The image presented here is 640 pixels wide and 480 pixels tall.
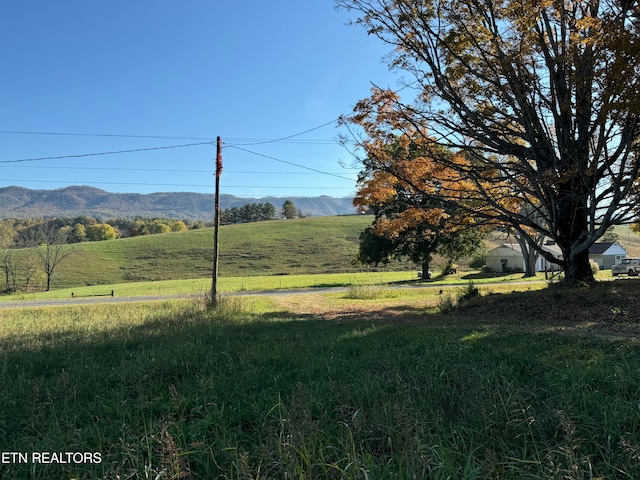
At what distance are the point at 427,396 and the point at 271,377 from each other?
6.70ft

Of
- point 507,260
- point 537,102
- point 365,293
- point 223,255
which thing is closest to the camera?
point 537,102

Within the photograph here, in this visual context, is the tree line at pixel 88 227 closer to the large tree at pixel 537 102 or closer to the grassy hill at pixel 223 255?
the grassy hill at pixel 223 255

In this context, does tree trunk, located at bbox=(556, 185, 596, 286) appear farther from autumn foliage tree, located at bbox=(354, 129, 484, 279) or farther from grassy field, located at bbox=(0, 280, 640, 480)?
grassy field, located at bbox=(0, 280, 640, 480)

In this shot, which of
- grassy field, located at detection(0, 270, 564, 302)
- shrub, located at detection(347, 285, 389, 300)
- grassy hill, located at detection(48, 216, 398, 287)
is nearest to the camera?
shrub, located at detection(347, 285, 389, 300)

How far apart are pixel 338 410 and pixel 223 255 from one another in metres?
74.1

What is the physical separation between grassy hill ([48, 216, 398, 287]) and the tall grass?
57.2 metres

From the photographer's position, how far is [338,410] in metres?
3.82

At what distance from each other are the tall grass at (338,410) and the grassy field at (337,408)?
19mm

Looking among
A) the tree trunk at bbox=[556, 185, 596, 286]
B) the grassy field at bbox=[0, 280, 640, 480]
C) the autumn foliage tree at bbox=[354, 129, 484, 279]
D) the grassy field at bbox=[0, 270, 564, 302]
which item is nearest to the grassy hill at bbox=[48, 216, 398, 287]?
the grassy field at bbox=[0, 270, 564, 302]

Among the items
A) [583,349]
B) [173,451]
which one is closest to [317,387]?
[173,451]

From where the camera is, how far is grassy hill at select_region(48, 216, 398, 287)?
64.5 meters

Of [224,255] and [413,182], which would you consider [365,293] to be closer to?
[413,182]

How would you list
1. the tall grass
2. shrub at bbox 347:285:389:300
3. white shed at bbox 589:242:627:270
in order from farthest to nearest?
white shed at bbox 589:242:627:270 → shrub at bbox 347:285:389:300 → the tall grass

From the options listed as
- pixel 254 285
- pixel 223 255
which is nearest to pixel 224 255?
pixel 223 255
